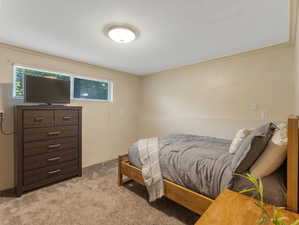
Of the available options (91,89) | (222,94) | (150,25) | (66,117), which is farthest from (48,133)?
(222,94)

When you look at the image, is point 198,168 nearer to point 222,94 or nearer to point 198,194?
point 198,194

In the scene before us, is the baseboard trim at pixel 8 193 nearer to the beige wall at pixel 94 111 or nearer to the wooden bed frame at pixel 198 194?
the beige wall at pixel 94 111

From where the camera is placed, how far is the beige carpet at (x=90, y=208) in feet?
5.38

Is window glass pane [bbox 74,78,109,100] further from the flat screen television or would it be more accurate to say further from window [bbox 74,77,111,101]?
the flat screen television

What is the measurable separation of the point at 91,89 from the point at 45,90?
1.08m

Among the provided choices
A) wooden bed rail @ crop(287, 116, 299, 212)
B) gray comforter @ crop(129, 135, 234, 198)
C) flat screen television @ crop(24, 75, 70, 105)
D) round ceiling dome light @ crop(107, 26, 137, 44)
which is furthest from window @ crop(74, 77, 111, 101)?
wooden bed rail @ crop(287, 116, 299, 212)

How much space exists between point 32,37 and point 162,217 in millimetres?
2906

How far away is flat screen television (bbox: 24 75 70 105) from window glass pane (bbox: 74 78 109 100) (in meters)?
0.50

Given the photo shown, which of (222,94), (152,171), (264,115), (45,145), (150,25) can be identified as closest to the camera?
(150,25)

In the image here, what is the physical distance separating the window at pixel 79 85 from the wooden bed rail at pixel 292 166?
328 centimetres

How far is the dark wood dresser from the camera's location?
2076 mm

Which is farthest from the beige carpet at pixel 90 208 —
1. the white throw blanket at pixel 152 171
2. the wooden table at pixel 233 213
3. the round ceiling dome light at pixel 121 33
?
the round ceiling dome light at pixel 121 33

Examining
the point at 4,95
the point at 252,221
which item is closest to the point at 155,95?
the point at 4,95

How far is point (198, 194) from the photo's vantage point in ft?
4.89
